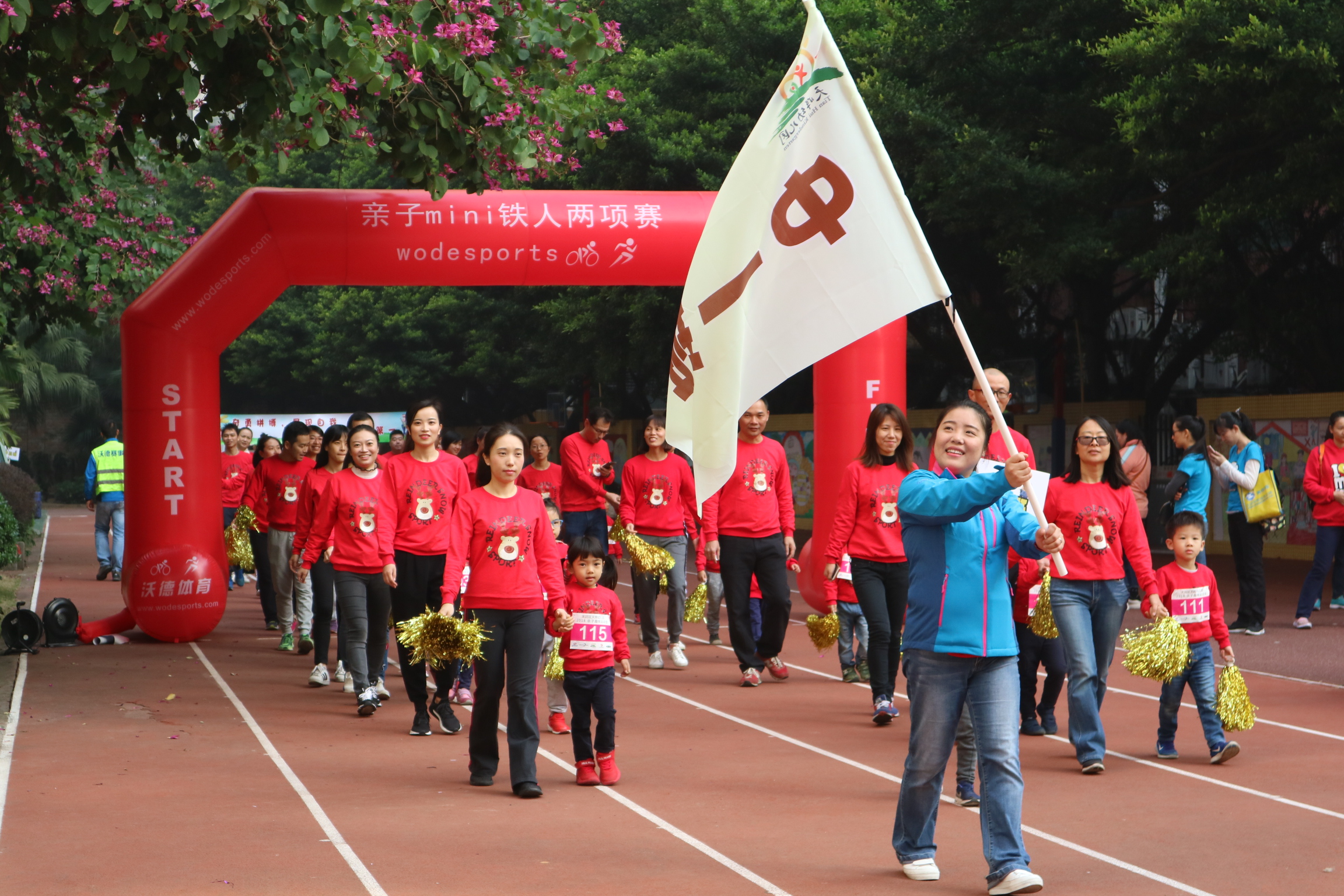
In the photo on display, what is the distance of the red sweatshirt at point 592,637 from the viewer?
273 inches

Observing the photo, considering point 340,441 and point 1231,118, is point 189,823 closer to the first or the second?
point 340,441

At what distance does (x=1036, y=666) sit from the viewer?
7906mm

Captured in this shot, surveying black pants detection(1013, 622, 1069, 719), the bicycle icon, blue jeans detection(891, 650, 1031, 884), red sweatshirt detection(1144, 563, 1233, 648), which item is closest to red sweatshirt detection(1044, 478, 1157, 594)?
red sweatshirt detection(1144, 563, 1233, 648)

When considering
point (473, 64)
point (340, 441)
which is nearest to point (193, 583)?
point (340, 441)

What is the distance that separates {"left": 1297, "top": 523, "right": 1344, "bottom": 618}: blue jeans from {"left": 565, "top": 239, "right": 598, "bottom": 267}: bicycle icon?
21.7 feet

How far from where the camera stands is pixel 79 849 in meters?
5.77

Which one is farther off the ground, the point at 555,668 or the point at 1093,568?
the point at 1093,568

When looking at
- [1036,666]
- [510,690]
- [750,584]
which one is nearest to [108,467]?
[750,584]

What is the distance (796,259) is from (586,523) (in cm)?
702

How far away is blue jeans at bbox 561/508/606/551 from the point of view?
38.4 ft

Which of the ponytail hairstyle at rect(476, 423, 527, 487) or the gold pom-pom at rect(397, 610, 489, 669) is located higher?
the ponytail hairstyle at rect(476, 423, 527, 487)

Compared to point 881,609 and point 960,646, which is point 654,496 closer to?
point 881,609

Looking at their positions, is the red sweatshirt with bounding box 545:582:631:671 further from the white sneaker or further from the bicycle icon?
the bicycle icon

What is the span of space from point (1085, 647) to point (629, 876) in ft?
9.47
